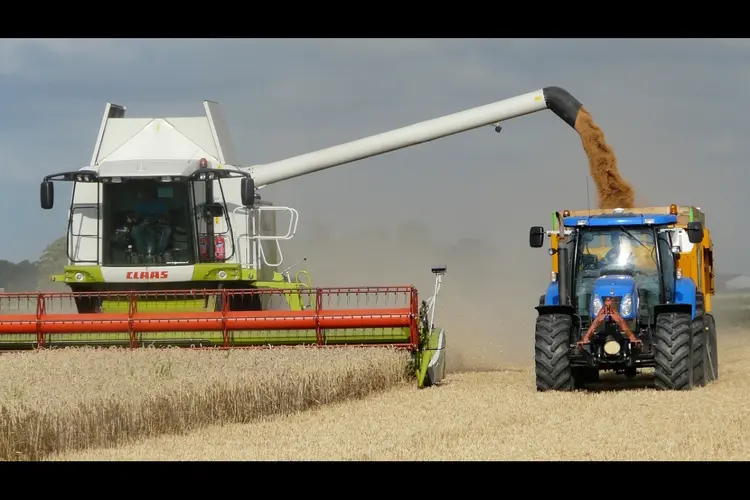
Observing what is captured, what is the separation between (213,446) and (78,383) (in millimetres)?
1265

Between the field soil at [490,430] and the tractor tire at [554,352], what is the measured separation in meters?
0.26

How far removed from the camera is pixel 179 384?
28.0ft

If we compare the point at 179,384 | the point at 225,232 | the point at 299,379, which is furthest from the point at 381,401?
the point at 225,232

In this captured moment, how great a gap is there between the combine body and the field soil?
28 centimetres

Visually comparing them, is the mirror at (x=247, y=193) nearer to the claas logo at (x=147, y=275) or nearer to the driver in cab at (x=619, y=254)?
the claas logo at (x=147, y=275)

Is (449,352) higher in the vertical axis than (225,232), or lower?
lower

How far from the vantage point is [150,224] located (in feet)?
39.3

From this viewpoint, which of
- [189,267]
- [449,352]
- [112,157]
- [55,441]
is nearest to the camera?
[55,441]

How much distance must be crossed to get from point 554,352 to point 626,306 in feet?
2.22

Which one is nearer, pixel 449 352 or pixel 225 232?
pixel 225 232

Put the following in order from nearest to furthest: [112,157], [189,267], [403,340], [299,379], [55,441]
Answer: [55,441] < [299,379] < [403,340] < [189,267] < [112,157]

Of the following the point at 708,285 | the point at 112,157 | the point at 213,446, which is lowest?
the point at 213,446

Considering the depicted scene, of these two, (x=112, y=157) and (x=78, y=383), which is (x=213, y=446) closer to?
(x=78, y=383)

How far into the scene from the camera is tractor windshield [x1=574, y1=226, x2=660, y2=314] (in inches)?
403
